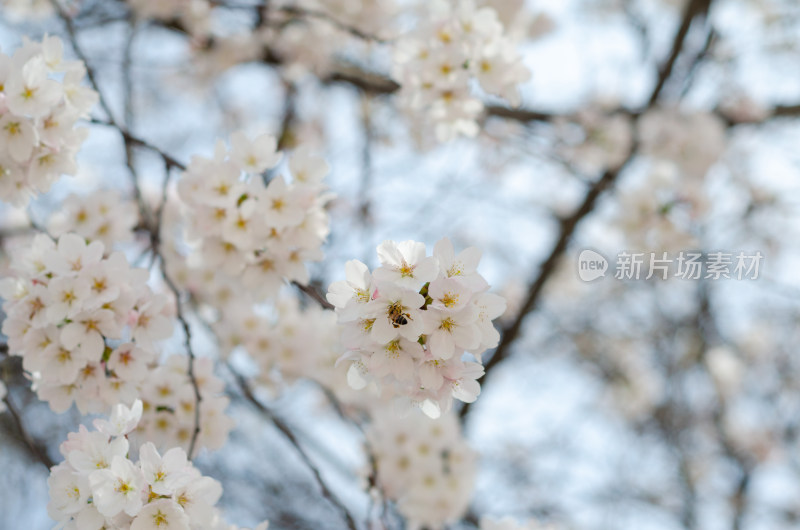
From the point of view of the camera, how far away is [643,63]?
491 centimetres

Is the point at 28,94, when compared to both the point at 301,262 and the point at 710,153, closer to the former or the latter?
the point at 301,262

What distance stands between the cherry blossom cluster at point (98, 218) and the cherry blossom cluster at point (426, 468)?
4.58ft

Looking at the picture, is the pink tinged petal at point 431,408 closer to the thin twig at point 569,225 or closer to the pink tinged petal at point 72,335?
the pink tinged petal at point 72,335

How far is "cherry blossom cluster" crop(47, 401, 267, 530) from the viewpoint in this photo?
48.3 inches

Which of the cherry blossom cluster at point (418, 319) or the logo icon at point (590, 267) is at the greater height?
the cherry blossom cluster at point (418, 319)

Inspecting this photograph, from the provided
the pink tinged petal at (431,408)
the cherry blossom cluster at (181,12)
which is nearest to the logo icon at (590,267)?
the pink tinged petal at (431,408)

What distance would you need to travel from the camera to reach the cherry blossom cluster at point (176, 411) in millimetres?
1732

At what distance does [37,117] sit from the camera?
4.87 ft

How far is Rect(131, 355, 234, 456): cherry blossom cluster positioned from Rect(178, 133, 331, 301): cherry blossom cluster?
0.34m

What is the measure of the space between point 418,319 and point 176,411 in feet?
3.12

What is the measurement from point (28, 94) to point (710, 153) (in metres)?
3.91

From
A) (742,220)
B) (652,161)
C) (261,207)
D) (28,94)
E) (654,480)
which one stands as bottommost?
(654,480)

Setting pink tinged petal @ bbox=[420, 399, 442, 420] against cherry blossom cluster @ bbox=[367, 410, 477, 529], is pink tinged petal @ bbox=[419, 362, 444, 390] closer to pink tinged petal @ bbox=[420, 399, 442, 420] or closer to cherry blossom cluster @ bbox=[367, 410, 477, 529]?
pink tinged petal @ bbox=[420, 399, 442, 420]

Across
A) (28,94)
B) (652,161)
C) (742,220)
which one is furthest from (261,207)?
(742,220)
